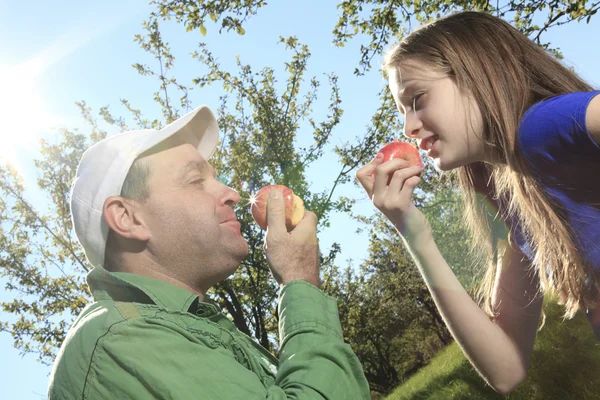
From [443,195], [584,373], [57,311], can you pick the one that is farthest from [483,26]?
[57,311]

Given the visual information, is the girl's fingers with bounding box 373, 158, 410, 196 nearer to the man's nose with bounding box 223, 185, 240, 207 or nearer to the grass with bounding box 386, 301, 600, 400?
the man's nose with bounding box 223, 185, 240, 207

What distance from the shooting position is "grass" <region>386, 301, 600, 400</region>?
6.68 metres

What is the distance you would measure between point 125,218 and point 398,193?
1.40 metres

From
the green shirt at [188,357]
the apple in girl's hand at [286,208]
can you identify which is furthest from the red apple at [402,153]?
the green shirt at [188,357]

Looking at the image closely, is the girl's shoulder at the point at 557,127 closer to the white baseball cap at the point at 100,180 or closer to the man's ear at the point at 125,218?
the white baseball cap at the point at 100,180

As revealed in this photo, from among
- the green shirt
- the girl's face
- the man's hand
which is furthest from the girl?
the green shirt

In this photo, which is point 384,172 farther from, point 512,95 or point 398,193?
point 512,95

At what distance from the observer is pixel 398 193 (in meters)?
2.91

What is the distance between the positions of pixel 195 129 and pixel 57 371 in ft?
5.29

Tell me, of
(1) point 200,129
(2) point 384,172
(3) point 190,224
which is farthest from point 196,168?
(2) point 384,172

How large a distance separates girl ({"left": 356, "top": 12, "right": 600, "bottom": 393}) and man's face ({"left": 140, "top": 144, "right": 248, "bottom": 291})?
0.85 m

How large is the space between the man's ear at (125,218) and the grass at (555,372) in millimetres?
5696

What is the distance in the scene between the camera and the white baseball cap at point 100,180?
2646 mm

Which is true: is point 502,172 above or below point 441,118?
below
